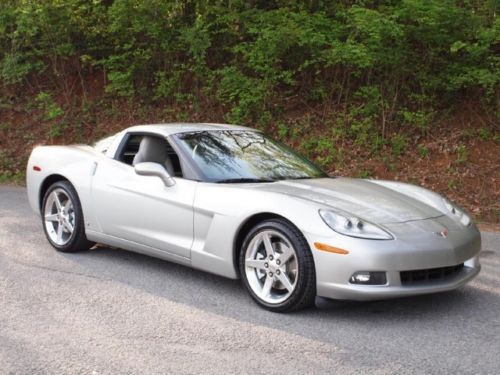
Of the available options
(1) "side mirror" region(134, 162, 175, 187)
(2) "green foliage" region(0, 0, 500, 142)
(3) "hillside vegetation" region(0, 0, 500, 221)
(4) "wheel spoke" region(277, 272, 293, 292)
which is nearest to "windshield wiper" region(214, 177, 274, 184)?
(1) "side mirror" region(134, 162, 175, 187)

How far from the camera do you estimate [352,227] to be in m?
4.44

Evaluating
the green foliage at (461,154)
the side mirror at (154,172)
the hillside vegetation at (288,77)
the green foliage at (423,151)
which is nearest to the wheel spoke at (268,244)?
the side mirror at (154,172)

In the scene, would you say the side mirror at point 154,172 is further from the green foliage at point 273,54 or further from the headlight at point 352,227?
the green foliage at point 273,54

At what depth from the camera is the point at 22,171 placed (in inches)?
527

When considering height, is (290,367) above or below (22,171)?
above

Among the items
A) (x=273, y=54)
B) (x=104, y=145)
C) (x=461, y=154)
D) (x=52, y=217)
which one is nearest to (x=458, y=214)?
(x=104, y=145)

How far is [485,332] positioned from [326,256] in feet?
3.73

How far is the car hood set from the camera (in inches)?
184

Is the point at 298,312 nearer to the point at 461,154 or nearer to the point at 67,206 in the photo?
the point at 67,206

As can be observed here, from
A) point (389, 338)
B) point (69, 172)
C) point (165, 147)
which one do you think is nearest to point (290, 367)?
point (389, 338)

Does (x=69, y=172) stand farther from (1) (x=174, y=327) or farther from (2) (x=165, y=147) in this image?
(1) (x=174, y=327)

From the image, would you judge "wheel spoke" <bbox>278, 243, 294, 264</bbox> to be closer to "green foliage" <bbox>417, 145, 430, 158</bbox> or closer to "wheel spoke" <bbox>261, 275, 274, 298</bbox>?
"wheel spoke" <bbox>261, 275, 274, 298</bbox>

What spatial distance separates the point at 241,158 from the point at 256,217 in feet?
3.10

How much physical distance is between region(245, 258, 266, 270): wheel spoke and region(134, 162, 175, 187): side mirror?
1032 millimetres
